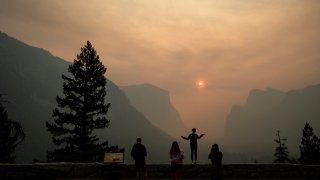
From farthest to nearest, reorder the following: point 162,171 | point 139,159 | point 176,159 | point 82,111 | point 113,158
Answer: point 82,111, point 162,171, point 113,158, point 139,159, point 176,159

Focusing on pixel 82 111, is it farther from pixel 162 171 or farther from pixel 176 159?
pixel 176 159

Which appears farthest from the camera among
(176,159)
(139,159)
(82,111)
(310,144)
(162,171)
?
(310,144)

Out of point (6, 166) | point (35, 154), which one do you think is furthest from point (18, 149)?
point (6, 166)

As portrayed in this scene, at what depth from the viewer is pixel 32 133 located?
173 metres

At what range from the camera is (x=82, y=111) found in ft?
107

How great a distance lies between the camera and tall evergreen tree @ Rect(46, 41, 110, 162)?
31.8m

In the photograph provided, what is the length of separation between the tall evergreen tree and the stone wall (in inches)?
633

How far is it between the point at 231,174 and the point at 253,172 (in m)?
0.96

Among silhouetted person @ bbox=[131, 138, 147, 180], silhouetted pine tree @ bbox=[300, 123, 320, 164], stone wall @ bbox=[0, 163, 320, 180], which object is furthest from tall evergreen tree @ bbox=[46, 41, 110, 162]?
silhouetted pine tree @ bbox=[300, 123, 320, 164]

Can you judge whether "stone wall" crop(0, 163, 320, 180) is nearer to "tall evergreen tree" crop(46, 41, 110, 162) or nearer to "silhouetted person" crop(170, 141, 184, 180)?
"silhouetted person" crop(170, 141, 184, 180)

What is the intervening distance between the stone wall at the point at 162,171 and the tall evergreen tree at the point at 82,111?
633 inches

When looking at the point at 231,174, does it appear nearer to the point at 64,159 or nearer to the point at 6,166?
the point at 6,166

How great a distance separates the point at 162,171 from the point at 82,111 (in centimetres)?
1899

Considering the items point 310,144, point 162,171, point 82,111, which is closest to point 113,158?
point 162,171
